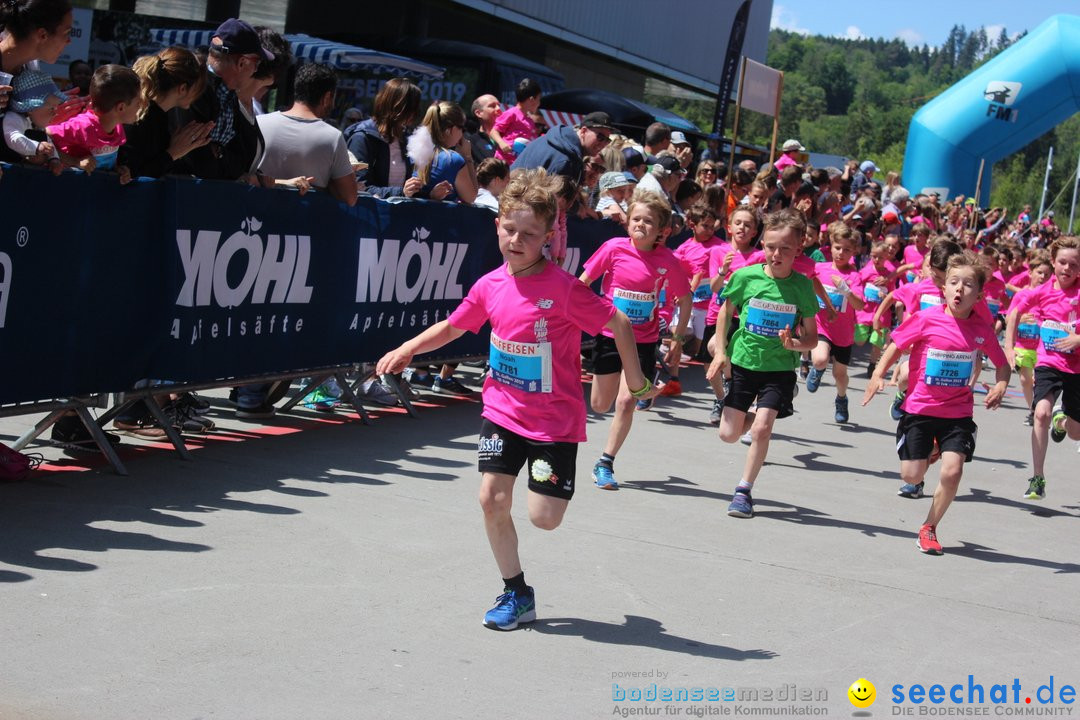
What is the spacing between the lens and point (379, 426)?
29.5 ft

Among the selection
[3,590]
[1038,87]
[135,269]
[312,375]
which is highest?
[1038,87]

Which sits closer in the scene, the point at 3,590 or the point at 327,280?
the point at 3,590

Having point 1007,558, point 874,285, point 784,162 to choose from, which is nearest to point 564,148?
point 1007,558

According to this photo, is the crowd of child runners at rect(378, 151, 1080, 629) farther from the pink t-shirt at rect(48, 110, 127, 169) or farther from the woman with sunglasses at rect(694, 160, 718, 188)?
the pink t-shirt at rect(48, 110, 127, 169)

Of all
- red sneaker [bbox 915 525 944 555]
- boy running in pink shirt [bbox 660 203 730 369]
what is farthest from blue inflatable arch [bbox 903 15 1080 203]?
red sneaker [bbox 915 525 944 555]

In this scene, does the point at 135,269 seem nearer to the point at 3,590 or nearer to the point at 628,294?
the point at 3,590

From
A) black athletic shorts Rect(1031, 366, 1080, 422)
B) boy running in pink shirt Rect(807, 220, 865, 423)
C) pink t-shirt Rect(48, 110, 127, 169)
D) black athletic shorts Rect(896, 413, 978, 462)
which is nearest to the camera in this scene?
pink t-shirt Rect(48, 110, 127, 169)

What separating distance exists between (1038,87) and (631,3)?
1053 cm

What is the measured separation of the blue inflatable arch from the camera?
94.7 feet

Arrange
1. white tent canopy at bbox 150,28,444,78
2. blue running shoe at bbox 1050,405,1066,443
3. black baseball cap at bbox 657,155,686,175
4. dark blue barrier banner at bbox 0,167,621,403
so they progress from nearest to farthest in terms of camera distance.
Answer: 1. dark blue barrier banner at bbox 0,167,621,403
2. blue running shoe at bbox 1050,405,1066,443
3. black baseball cap at bbox 657,155,686,175
4. white tent canopy at bbox 150,28,444,78

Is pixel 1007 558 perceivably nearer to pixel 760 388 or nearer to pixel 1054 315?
pixel 760 388

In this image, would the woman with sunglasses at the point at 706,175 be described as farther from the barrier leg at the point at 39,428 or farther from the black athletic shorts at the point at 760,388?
the barrier leg at the point at 39,428

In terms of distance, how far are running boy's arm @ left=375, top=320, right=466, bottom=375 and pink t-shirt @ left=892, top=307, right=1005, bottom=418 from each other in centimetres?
291

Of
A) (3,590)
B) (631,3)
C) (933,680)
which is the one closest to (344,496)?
(3,590)
